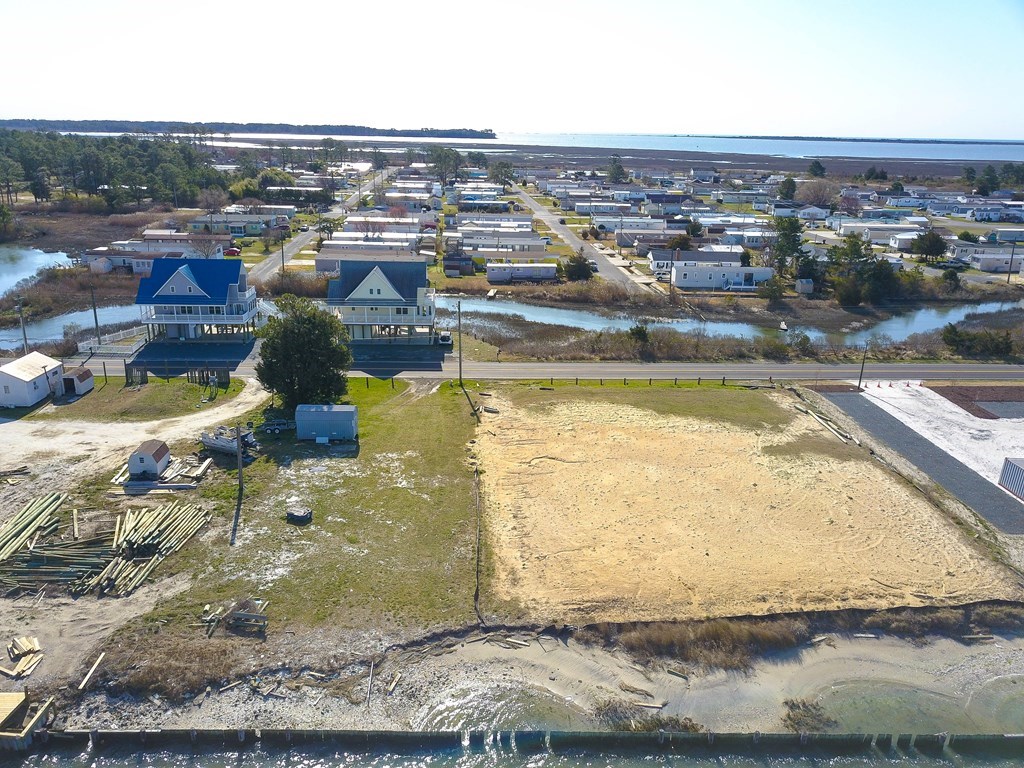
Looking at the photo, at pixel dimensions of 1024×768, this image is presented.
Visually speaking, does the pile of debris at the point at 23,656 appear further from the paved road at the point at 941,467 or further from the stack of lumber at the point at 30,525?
the paved road at the point at 941,467

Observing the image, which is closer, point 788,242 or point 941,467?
point 941,467

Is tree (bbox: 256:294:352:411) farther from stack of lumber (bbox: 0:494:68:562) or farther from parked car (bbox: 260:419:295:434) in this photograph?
stack of lumber (bbox: 0:494:68:562)

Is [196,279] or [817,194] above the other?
[817,194]

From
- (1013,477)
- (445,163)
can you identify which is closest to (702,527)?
(1013,477)

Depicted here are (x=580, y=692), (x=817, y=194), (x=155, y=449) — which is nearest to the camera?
(x=580, y=692)

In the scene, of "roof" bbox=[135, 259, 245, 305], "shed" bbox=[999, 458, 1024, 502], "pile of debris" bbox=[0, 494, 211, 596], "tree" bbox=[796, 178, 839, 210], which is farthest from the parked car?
"tree" bbox=[796, 178, 839, 210]

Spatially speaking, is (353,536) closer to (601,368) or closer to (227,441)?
(227,441)

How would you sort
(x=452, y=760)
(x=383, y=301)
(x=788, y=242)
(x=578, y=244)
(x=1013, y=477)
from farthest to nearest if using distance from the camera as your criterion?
(x=578, y=244) < (x=788, y=242) < (x=383, y=301) < (x=1013, y=477) < (x=452, y=760)
